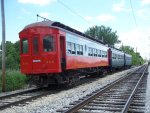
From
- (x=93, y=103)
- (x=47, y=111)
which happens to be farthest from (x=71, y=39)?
(x=47, y=111)

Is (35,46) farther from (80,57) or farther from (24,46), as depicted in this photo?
(80,57)

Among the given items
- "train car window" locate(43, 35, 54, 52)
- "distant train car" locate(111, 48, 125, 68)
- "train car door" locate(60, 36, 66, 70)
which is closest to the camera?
"train car window" locate(43, 35, 54, 52)

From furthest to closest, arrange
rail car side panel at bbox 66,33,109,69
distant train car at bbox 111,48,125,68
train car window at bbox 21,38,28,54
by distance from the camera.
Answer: distant train car at bbox 111,48,125,68 → rail car side panel at bbox 66,33,109,69 → train car window at bbox 21,38,28,54

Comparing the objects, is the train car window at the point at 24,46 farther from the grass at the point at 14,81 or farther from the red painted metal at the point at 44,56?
the grass at the point at 14,81

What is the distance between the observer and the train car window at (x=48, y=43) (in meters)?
15.5

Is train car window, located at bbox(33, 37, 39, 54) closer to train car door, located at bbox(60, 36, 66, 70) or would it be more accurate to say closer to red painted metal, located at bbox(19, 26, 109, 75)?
red painted metal, located at bbox(19, 26, 109, 75)

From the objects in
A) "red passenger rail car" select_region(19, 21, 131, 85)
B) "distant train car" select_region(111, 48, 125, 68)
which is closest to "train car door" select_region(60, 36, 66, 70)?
"red passenger rail car" select_region(19, 21, 131, 85)

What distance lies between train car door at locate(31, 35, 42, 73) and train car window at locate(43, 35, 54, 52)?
340 mm

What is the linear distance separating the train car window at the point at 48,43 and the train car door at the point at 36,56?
340 mm

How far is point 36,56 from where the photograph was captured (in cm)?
1568

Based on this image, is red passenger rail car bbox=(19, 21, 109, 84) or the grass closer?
red passenger rail car bbox=(19, 21, 109, 84)

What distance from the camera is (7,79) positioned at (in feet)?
58.7

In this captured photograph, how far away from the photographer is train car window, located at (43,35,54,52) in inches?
610

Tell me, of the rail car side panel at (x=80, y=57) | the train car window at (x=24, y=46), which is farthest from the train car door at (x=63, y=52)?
the train car window at (x=24, y=46)
